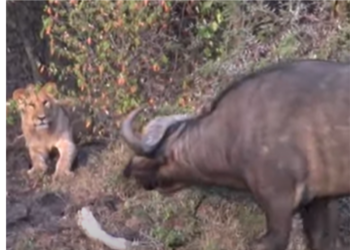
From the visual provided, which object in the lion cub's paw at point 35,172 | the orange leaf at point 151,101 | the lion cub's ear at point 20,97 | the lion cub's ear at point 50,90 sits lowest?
the lion cub's paw at point 35,172

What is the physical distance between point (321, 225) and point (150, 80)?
3.33 m

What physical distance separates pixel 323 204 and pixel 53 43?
439 centimetres

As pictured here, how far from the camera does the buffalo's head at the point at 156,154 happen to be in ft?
25.2

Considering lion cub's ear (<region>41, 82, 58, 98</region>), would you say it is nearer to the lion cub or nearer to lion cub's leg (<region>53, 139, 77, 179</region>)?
the lion cub

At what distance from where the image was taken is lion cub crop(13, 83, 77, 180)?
11.1 meters

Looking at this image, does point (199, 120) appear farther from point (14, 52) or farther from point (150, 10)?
point (14, 52)

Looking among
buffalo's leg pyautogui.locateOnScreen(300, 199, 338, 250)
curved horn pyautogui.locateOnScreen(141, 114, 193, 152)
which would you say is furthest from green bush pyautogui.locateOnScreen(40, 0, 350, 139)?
buffalo's leg pyautogui.locateOnScreen(300, 199, 338, 250)

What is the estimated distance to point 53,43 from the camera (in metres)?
11.4

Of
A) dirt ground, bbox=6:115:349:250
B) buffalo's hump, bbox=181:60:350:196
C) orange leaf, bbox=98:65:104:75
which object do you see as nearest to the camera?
buffalo's hump, bbox=181:60:350:196

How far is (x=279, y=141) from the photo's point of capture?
709 cm

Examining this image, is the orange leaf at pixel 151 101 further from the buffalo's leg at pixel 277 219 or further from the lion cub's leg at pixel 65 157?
the buffalo's leg at pixel 277 219

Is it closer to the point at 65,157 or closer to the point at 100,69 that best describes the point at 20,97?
the point at 65,157

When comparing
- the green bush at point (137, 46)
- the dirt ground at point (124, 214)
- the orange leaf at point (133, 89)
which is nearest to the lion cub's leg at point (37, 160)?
the dirt ground at point (124, 214)

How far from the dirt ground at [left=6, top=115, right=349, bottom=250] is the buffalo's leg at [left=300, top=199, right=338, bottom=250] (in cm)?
40
